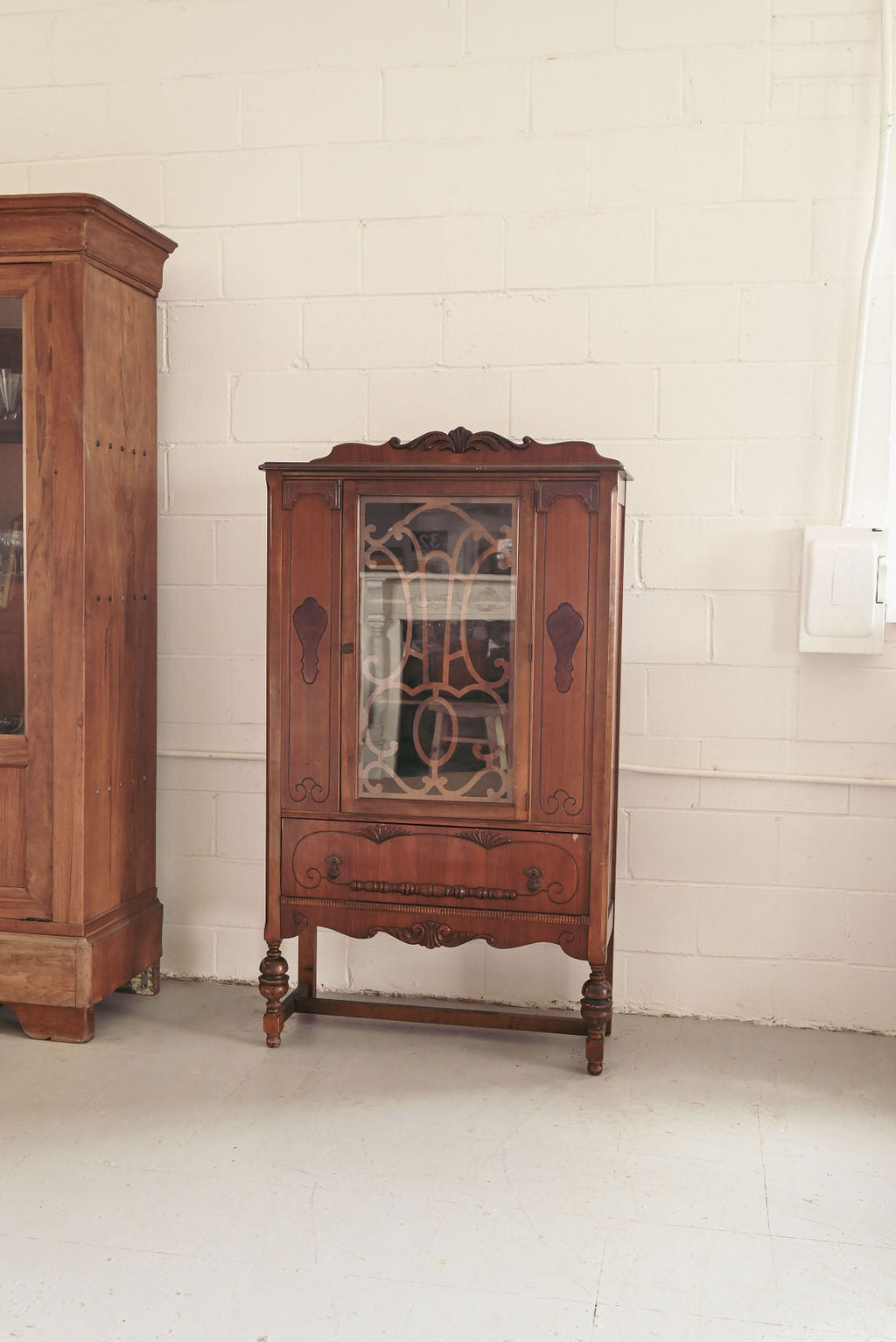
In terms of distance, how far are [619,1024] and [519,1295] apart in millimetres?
1240

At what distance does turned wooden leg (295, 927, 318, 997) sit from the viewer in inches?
124

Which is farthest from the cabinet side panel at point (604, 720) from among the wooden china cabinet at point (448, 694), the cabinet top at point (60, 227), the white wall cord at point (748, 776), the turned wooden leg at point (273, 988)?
the cabinet top at point (60, 227)

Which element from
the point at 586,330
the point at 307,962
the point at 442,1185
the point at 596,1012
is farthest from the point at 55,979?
the point at 586,330

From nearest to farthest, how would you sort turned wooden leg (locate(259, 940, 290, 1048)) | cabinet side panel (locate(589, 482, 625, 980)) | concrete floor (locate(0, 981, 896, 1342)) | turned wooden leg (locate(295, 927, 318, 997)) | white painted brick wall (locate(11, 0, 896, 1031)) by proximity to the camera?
concrete floor (locate(0, 981, 896, 1342)) → cabinet side panel (locate(589, 482, 625, 980)) → turned wooden leg (locate(259, 940, 290, 1048)) → white painted brick wall (locate(11, 0, 896, 1031)) → turned wooden leg (locate(295, 927, 318, 997))

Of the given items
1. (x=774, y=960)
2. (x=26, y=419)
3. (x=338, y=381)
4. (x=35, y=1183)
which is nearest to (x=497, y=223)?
(x=338, y=381)

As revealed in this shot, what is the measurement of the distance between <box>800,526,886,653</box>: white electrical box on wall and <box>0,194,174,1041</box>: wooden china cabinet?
1.75m

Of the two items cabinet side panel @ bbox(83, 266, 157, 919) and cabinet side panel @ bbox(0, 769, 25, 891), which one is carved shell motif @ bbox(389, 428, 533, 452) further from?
cabinet side panel @ bbox(0, 769, 25, 891)

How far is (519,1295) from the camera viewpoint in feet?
6.19

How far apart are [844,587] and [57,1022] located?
2226 millimetres

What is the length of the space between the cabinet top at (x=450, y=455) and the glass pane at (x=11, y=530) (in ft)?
2.09

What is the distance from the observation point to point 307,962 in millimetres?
3152

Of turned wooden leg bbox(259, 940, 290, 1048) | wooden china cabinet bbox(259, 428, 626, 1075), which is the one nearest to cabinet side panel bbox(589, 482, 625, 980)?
wooden china cabinet bbox(259, 428, 626, 1075)

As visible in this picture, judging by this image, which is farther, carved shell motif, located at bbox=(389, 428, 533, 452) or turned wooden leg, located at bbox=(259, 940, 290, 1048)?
turned wooden leg, located at bbox=(259, 940, 290, 1048)

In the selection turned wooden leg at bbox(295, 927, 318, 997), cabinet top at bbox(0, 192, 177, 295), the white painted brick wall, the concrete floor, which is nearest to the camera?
the concrete floor
